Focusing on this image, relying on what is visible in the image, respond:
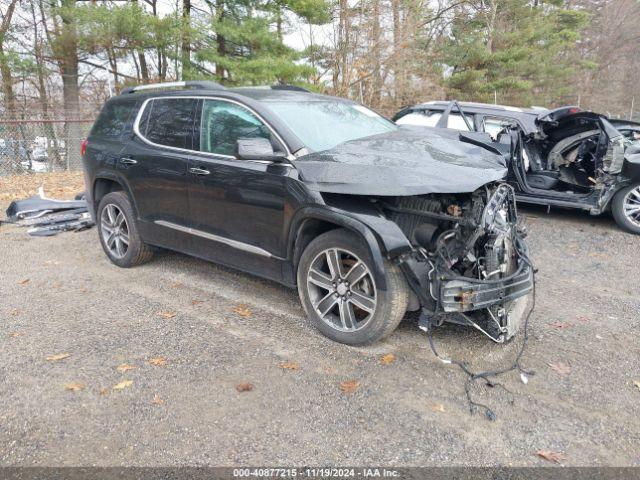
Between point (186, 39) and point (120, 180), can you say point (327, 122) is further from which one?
point (186, 39)

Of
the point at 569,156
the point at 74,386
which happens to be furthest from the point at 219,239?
the point at 569,156

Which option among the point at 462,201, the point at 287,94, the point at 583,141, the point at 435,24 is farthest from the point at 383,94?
the point at 462,201

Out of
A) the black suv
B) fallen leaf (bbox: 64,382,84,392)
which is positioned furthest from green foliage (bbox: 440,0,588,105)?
fallen leaf (bbox: 64,382,84,392)

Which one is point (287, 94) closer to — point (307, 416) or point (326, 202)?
point (326, 202)

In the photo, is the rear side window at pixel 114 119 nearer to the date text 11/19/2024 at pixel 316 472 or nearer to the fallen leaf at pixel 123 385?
the fallen leaf at pixel 123 385

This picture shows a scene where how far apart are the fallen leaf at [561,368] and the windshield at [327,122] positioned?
2.30m

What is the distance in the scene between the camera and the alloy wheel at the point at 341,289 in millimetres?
3523

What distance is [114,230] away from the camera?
5.50m

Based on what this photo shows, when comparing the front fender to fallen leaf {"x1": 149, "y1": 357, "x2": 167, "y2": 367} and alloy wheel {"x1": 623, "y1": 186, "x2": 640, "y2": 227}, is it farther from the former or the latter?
alloy wheel {"x1": 623, "y1": 186, "x2": 640, "y2": 227}

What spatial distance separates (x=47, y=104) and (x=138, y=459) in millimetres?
14254

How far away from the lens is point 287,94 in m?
4.61

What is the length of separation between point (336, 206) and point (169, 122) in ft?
7.32

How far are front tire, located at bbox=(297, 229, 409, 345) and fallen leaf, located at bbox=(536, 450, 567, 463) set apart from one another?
1.22 metres

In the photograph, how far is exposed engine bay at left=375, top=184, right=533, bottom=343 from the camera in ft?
10.8
